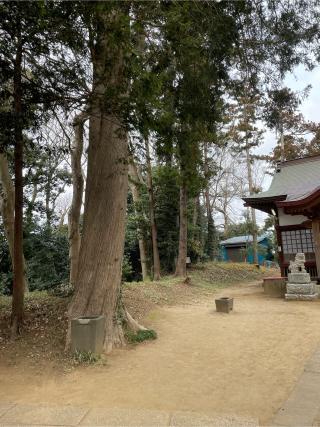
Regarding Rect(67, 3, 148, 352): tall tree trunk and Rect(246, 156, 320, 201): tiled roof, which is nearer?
Rect(67, 3, 148, 352): tall tree trunk

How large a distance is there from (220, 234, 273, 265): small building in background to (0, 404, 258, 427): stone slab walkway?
26.3m

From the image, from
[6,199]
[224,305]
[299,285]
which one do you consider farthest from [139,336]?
[299,285]

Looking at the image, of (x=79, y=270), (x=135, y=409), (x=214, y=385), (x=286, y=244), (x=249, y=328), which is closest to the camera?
(x=135, y=409)

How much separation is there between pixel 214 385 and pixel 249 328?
10.3 feet

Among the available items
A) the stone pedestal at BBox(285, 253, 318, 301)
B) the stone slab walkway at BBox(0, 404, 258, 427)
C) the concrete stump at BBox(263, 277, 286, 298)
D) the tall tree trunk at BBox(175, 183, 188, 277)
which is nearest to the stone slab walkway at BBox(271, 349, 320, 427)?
the stone slab walkway at BBox(0, 404, 258, 427)

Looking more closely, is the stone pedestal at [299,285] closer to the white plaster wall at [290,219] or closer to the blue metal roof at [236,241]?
the white plaster wall at [290,219]

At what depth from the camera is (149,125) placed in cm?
449

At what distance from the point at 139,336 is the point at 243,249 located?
24.7 meters

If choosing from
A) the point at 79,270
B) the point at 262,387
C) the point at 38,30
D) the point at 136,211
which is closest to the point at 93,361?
the point at 79,270

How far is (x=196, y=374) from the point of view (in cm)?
→ 481

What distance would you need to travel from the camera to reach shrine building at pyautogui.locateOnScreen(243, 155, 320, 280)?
11836 millimetres

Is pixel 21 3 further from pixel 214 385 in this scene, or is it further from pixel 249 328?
pixel 249 328

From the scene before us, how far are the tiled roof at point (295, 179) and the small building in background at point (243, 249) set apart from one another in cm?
1279

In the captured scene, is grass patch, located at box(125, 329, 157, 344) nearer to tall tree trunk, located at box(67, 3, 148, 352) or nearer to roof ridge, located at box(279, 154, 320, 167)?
tall tree trunk, located at box(67, 3, 148, 352)
